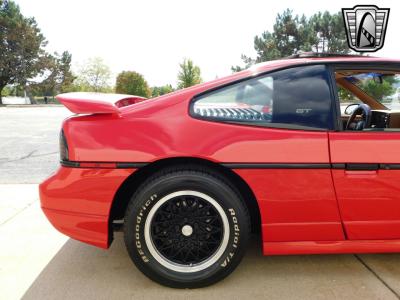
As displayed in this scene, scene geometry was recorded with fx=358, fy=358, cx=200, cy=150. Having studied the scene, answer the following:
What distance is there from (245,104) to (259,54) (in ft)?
144

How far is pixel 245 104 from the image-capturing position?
2.26 meters

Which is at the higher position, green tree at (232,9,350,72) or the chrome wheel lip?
green tree at (232,9,350,72)

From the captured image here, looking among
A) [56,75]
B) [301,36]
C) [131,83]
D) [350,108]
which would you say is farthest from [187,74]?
[350,108]

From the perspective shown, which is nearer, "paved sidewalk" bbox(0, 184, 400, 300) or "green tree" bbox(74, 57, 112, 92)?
"paved sidewalk" bbox(0, 184, 400, 300)

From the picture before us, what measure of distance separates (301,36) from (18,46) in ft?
125

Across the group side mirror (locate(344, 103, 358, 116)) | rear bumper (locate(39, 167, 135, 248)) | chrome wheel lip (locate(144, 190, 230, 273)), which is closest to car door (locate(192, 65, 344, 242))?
chrome wheel lip (locate(144, 190, 230, 273))

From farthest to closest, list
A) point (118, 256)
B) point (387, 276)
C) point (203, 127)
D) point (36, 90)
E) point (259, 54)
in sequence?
1. point (36, 90)
2. point (259, 54)
3. point (118, 256)
4. point (387, 276)
5. point (203, 127)

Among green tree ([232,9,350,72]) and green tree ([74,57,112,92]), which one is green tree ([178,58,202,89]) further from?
green tree ([74,57,112,92])

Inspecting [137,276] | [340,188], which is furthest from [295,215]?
[137,276]

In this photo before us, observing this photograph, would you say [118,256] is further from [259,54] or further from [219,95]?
[259,54]

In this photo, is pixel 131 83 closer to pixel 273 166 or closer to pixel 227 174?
pixel 227 174

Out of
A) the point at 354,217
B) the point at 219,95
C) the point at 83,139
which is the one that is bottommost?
the point at 354,217

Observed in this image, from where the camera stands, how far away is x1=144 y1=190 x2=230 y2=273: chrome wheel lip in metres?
2.14

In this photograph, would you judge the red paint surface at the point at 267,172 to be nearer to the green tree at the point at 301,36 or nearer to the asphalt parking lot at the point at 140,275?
the asphalt parking lot at the point at 140,275
